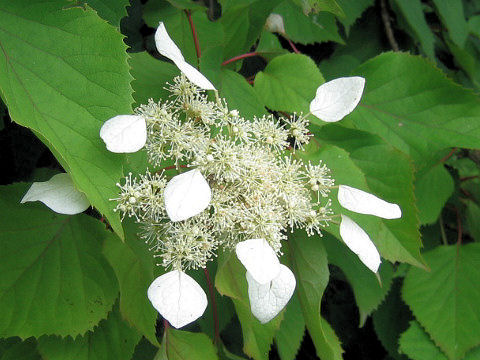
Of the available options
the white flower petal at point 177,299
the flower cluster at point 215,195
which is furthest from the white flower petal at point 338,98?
the white flower petal at point 177,299

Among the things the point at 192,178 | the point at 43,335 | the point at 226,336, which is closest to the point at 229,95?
the point at 192,178

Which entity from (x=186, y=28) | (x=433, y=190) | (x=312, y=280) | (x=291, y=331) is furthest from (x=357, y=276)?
(x=186, y=28)

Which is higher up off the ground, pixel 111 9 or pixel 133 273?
pixel 111 9

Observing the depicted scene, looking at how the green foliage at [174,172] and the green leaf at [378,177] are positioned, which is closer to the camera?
the green foliage at [174,172]

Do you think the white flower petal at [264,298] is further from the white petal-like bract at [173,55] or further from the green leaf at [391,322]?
the green leaf at [391,322]

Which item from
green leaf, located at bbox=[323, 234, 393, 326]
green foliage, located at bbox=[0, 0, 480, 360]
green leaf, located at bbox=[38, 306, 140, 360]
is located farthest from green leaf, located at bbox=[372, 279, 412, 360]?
green leaf, located at bbox=[38, 306, 140, 360]

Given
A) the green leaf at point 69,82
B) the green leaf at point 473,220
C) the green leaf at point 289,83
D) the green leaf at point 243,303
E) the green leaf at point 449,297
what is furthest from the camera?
the green leaf at point 473,220

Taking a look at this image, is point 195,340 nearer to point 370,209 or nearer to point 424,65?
point 370,209

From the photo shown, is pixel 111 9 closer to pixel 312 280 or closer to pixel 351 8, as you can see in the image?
pixel 312 280
